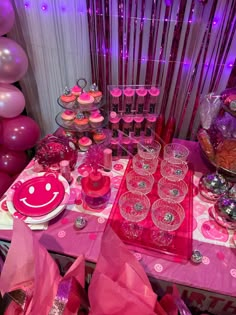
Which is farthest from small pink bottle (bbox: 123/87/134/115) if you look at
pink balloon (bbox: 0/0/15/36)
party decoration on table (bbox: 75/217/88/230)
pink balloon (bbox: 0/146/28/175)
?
pink balloon (bbox: 0/146/28/175)

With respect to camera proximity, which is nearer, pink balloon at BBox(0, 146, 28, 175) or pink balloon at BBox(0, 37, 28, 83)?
→ pink balloon at BBox(0, 37, 28, 83)

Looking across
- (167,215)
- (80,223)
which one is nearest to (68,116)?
(80,223)

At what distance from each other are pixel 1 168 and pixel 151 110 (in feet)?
3.13

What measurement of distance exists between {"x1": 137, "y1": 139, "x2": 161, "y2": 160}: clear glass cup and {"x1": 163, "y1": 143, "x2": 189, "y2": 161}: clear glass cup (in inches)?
1.5

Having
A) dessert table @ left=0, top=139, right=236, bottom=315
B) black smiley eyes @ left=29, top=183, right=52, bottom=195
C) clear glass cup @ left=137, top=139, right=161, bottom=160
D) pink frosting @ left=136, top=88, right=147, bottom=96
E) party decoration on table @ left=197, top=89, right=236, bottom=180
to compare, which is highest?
pink frosting @ left=136, top=88, right=147, bottom=96

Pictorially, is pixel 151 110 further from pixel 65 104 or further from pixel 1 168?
pixel 1 168

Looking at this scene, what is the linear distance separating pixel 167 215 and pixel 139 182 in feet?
0.64

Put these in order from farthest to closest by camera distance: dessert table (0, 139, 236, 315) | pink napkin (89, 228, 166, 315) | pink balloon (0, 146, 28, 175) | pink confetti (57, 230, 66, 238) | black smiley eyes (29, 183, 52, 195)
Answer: pink balloon (0, 146, 28, 175) → black smiley eyes (29, 183, 52, 195) → pink confetti (57, 230, 66, 238) → dessert table (0, 139, 236, 315) → pink napkin (89, 228, 166, 315)

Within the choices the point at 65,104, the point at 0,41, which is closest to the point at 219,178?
the point at 65,104

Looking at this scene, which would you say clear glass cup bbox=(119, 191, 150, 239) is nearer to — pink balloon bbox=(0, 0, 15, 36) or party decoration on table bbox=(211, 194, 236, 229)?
party decoration on table bbox=(211, 194, 236, 229)

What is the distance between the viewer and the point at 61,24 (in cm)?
126

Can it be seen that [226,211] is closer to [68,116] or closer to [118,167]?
[118,167]

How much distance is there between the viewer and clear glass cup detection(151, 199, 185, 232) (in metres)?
0.92

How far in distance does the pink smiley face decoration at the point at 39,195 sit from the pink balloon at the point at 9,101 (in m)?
0.49
